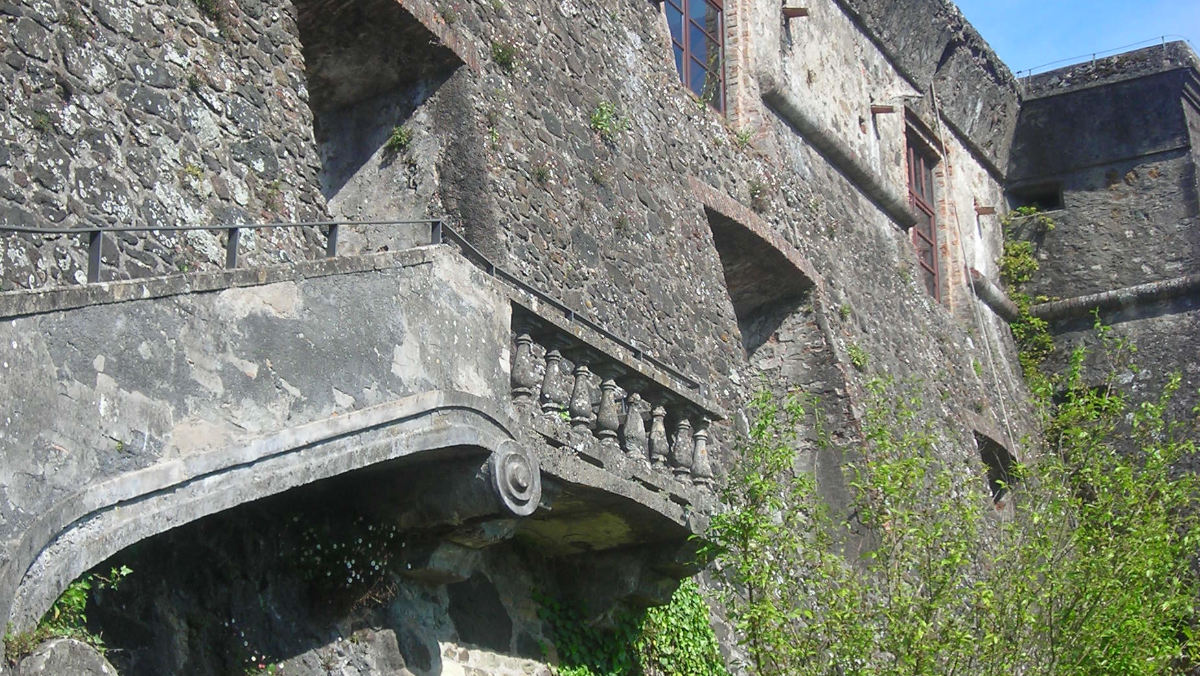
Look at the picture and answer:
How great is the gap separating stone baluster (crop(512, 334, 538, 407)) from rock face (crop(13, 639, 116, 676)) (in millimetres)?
2608

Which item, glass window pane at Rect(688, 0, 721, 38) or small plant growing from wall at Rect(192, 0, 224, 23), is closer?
small plant growing from wall at Rect(192, 0, 224, 23)

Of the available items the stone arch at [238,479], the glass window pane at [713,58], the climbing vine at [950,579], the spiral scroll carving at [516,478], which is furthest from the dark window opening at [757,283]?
the stone arch at [238,479]

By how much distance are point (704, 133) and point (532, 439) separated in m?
6.78

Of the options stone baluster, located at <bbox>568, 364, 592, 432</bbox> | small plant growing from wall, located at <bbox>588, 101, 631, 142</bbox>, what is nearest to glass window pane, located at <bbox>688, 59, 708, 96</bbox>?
small plant growing from wall, located at <bbox>588, 101, 631, 142</bbox>

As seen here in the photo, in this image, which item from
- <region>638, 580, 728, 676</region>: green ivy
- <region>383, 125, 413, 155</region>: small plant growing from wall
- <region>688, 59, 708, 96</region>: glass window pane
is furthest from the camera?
<region>688, 59, 708, 96</region>: glass window pane

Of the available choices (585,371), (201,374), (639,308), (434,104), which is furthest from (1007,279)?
(201,374)

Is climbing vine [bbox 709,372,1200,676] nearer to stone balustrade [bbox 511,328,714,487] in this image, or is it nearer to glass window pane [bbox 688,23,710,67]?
stone balustrade [bbox 511,328,714,487]

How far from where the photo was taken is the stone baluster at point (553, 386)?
7926mm

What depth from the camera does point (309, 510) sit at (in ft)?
24.9

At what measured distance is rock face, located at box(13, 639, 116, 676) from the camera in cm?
524

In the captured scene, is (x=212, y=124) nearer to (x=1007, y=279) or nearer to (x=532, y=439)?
(x=532, y=439)

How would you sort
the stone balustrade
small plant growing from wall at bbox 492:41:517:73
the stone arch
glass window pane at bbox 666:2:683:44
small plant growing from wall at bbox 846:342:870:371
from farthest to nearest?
1. small plant growing from wall at bbox 846:342:870:371
2. glass window pane at bbox 666:2:683:44
3. small plant growing from wall at bbox 492:41:517:73
4. the stone balustrade
5. the stone arch

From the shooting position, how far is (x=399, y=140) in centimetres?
1067

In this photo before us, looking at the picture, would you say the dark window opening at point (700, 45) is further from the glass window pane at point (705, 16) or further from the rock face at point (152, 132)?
the rock face at point (152, 132)
